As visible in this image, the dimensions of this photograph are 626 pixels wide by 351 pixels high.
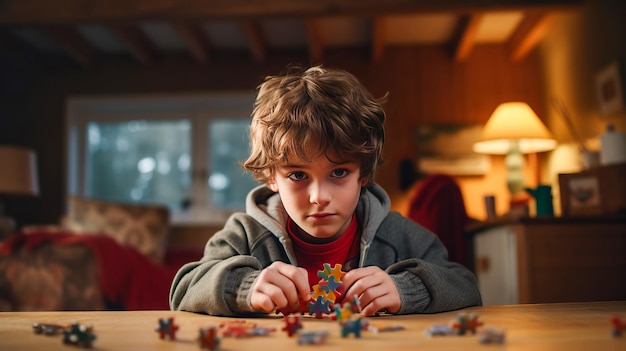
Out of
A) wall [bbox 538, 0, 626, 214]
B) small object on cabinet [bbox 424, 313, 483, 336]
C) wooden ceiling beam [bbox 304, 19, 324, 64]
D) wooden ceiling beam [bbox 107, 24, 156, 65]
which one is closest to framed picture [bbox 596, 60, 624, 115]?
wall [bbox 538, 0, 626, 214]

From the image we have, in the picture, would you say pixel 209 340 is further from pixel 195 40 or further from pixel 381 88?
pixel 381 88

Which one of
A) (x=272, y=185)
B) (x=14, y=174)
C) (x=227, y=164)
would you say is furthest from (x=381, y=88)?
(x=272, y=185)

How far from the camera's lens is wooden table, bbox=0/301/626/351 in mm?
550

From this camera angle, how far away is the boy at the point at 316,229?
877 mm

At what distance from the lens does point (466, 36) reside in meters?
4.84

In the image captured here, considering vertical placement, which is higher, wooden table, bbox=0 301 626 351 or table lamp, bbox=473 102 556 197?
table lamp, bbox=473 102 556 197

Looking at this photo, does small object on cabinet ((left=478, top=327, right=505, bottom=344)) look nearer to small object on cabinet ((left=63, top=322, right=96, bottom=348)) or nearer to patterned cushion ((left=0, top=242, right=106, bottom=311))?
small object on cabinet ((left=63, top=322, right=96, bottom=348))

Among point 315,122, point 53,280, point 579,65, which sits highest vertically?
point 579,65

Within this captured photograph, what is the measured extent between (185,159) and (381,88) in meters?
1.80

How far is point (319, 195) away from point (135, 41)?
4.54 metres

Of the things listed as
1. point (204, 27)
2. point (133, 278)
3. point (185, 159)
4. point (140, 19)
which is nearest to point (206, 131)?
point (185, 159)

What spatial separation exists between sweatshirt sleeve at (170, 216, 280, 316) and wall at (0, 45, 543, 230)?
13.0 ft

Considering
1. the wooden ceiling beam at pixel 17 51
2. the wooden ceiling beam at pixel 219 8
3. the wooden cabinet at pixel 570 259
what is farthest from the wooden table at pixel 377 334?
the wooden ceiling beam at pixel 17 51

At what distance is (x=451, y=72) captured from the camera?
17.7ft
